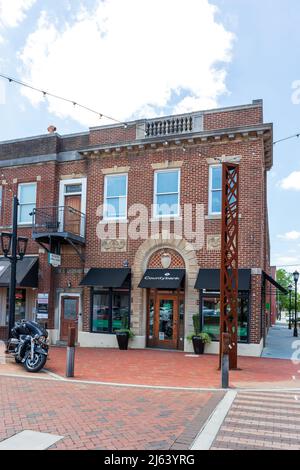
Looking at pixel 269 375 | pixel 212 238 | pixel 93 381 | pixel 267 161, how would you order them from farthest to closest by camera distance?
pixel 267 161
pixel 212 238
pixel 269 375
pixel 93 381

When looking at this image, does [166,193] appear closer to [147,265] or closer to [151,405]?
[147,265]

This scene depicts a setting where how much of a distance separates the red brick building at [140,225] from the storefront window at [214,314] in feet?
0.12

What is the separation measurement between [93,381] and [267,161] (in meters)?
11.7

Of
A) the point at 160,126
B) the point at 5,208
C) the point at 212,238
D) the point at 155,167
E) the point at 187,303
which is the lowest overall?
the point at 187,303

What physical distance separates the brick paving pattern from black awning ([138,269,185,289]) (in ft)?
21.2

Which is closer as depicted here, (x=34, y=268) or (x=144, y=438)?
(x=144, y=438)

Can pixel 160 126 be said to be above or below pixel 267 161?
above

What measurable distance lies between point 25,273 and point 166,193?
21.1 ft

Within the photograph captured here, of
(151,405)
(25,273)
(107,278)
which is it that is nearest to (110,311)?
(107,278)

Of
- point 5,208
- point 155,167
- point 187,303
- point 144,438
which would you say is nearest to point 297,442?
point 144,438

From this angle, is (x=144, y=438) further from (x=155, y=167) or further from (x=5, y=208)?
(x=5, y=208)

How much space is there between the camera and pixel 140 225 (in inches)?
631

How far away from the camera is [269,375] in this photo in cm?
1070

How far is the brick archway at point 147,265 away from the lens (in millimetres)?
14914
